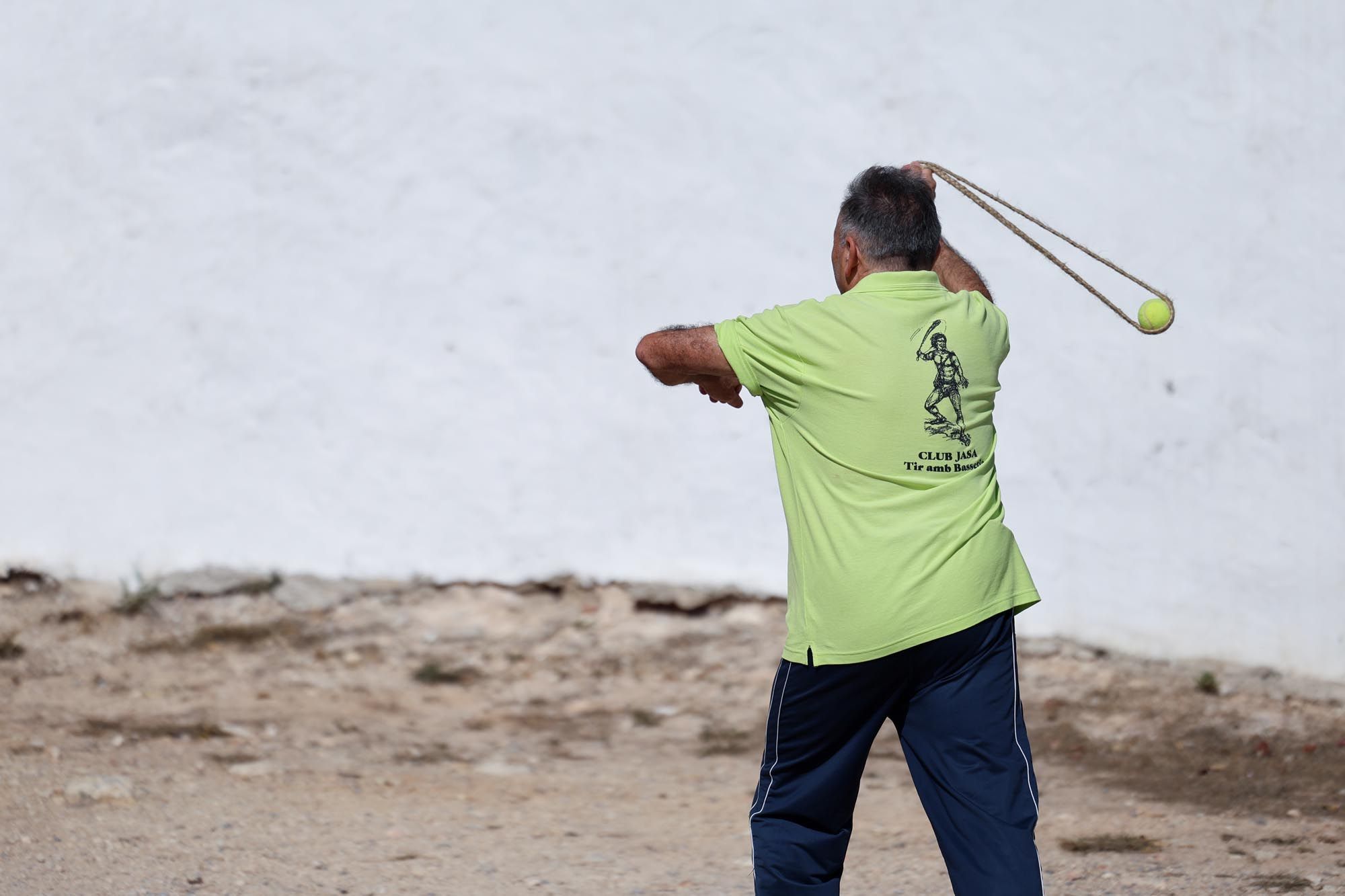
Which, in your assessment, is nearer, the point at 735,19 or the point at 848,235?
the point at 848,235

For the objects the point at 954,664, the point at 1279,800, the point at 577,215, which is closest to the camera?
the point at 954,664

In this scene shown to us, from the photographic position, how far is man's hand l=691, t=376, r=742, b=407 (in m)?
2.53

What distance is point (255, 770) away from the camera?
14.0 ft

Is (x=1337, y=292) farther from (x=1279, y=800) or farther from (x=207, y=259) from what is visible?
(x=207, y=259)

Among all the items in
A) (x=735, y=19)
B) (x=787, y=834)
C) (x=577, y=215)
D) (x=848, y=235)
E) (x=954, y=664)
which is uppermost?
(x=735, y=19)

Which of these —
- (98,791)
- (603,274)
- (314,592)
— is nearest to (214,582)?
(314,592)

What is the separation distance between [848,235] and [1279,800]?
8.80 feet

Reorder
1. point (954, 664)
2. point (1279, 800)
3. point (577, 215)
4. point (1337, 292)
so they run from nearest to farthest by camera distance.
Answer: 1. point (954, 664)
2. point (1279, 800)
3. point (1337, 292)
4. point (577, 215)

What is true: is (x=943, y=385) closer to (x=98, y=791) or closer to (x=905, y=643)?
(x=905, y=643)

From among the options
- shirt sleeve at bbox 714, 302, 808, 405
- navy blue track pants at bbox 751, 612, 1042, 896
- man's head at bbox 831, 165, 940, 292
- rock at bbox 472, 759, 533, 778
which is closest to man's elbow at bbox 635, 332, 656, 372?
shirt sleeve at bbox 714, 302, 808, 405

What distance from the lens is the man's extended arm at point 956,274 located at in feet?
8.78

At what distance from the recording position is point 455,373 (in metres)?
5.30

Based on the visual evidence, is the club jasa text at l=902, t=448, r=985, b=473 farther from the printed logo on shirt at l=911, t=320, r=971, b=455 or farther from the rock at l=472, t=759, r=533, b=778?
the rock at l=472, t=759, r=533, b=778

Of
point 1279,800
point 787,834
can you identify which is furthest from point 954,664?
point 1279,800
